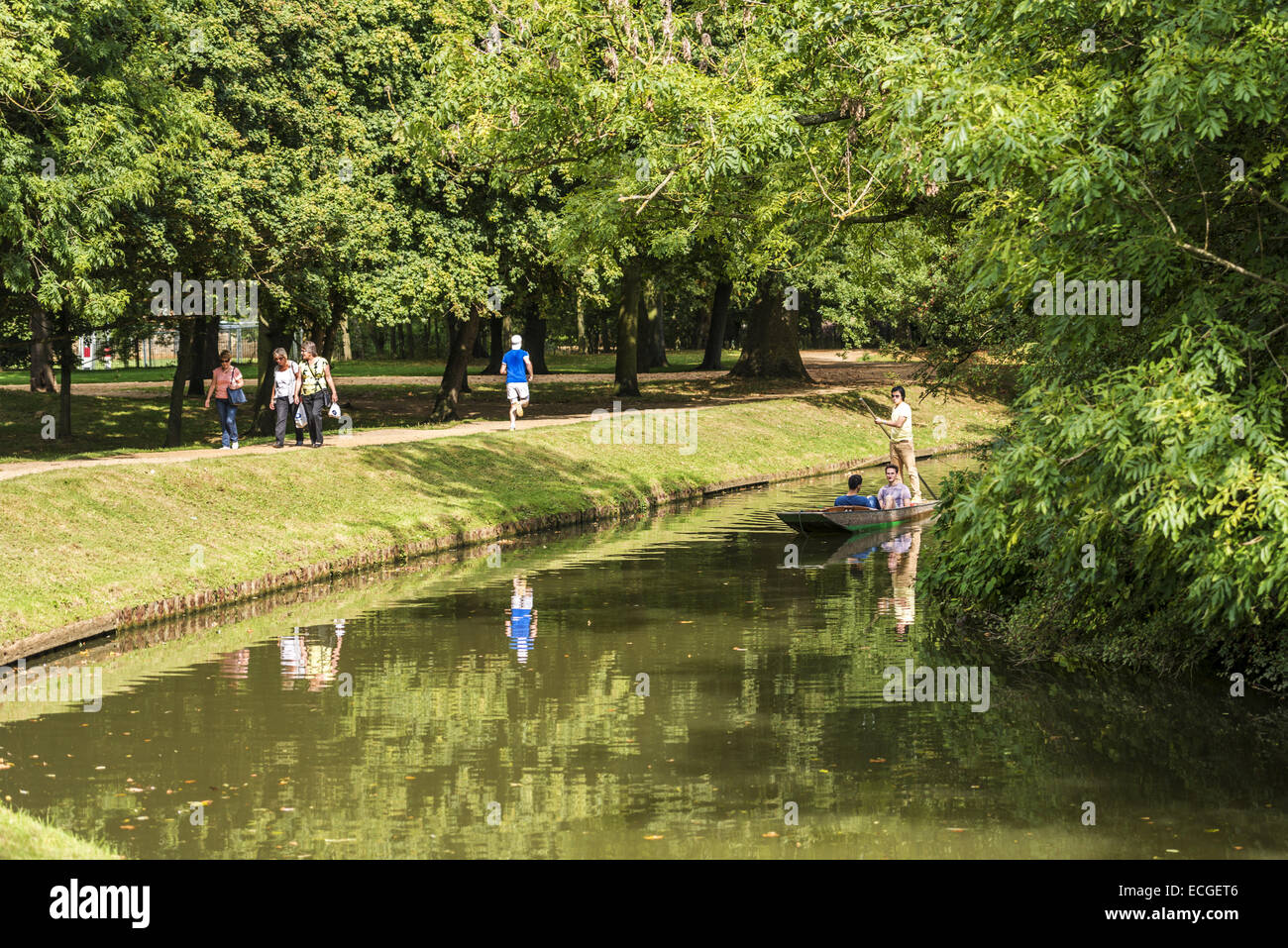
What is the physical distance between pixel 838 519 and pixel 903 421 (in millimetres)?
3314

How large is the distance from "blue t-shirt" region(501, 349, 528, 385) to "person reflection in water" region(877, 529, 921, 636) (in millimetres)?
10588

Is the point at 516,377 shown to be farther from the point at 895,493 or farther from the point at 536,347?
the point at 536,347

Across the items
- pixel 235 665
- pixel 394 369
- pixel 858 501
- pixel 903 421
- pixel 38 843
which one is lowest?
pixel 235 665

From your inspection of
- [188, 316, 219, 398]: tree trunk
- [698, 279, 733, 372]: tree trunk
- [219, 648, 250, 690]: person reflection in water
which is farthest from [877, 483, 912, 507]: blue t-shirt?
[698, 279, 733, 372]: tree trunk

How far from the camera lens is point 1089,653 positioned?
14719 mm

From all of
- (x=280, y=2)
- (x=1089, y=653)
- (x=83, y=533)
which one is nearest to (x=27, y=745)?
(x=83, y=533)

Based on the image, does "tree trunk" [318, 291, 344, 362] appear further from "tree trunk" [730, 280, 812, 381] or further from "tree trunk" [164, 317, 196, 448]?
"tree trunk" [730, 280, 812, 381]

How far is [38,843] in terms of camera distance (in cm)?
904

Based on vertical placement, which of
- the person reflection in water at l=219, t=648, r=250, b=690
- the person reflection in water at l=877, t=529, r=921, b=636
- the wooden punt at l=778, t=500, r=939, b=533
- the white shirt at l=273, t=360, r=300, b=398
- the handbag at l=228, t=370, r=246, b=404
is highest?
the white shirt at l=273, t=360, r=300, b=398

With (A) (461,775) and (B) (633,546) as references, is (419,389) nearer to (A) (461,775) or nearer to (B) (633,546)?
(B) (633,546)

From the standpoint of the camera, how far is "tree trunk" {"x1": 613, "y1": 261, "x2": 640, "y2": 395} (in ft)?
156

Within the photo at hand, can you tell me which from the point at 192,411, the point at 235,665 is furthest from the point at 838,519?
Result: the point at 192,411

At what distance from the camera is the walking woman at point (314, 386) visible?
27.5 meters
